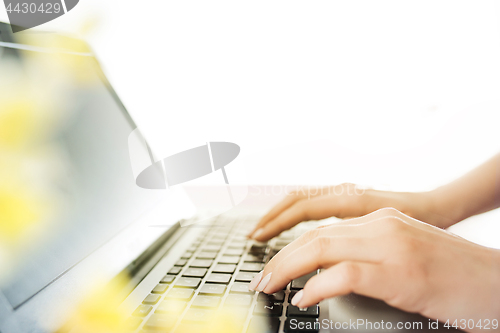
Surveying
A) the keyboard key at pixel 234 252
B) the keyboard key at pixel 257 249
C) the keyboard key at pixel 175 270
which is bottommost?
the keyboard key at pixel 257 249

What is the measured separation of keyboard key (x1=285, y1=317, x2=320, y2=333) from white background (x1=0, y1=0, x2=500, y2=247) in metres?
0.56

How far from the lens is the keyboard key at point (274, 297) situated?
35cm

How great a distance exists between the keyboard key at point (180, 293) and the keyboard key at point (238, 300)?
0.18 feet

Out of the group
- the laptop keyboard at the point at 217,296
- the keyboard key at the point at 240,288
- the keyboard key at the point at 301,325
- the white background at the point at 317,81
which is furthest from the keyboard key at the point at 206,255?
the white background at the point at 317,81

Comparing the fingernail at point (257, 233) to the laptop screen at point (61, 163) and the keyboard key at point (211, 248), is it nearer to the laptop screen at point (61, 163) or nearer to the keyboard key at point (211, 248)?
the keyboard key at point (211, 248)

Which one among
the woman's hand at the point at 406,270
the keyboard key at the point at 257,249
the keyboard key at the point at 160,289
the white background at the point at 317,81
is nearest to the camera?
the woman's hand at the point at 406,270

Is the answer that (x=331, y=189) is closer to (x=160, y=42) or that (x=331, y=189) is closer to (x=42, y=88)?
(x=42, y=88)

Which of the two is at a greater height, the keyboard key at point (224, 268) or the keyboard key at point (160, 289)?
the keyboard key at point (160, 289)

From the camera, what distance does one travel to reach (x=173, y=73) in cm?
89

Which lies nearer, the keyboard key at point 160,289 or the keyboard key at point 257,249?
the keyboard key at point 160,289

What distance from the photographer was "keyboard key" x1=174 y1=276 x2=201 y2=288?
39cm

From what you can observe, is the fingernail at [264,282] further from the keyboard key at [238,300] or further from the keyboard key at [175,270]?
the keyboard key at [175,270]

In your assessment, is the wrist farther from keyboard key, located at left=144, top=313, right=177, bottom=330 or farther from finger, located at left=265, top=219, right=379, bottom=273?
keyboard key, located at left=144, top=313, right=177, bottom=330

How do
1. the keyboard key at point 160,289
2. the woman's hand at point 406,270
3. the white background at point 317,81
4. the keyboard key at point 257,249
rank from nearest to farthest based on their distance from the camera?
1. the woman's hand at point 406,270
2. the keyboard key at point 160,289
3. the keyboard key at point 257,249
4. the white background at point 317,81
